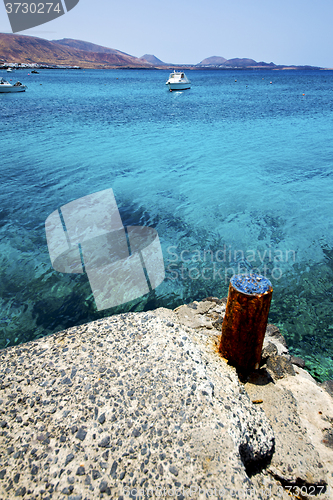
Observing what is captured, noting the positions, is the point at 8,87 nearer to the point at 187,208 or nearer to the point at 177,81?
the point at 177,81

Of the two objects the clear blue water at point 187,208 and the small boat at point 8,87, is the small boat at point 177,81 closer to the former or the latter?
the small boat at point 8,87

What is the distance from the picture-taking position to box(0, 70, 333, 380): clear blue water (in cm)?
566

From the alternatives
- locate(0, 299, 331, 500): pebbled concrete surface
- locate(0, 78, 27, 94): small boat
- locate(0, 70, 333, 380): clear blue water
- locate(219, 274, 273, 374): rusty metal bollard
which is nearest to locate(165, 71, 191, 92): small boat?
locate(0, 78, 27, 94): small boat

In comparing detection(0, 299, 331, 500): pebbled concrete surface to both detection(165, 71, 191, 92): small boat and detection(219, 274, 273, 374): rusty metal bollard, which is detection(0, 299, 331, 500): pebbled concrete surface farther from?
detection(165, 71, 191, 92): small boat

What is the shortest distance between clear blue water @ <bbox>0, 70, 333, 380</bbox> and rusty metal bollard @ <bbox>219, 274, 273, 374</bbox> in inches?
74.6

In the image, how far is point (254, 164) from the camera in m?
14.3

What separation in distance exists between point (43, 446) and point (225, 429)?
4.99 feet

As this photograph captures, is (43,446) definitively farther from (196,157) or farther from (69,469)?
(196,157)

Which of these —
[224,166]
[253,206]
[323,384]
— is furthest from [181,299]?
[224,166]

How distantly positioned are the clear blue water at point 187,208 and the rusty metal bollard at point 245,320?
6.21ft

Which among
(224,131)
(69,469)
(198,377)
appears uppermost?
(69,469)

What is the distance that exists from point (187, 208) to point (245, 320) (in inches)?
273

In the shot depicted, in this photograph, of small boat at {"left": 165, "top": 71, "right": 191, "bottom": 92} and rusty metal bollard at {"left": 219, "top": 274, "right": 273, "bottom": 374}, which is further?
small boat at {"left": 165, "top": 71, "right": 191, "bottom": 92}

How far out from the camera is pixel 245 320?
315 centimetres
